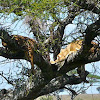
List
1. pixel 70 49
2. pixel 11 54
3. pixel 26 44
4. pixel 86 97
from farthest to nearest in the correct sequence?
1. pixel 86 97
2. pixel 70 49
3. pixel 11 54
4. pixel 26 44

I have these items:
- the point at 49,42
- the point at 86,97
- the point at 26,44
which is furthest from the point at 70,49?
the point at 86,97

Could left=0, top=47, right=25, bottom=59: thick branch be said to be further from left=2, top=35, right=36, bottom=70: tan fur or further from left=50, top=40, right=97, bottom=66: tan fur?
left=50, top=40, right=97, bottom=66: tan fur

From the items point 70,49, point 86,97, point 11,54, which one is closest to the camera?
point 11,54

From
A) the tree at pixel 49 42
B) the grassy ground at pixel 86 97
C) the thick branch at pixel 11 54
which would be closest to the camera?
the tree at pixel 49 42

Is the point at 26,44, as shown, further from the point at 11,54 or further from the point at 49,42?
the point at 49,42

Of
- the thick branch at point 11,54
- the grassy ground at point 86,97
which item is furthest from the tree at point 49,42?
the grassy ground at point 86,97

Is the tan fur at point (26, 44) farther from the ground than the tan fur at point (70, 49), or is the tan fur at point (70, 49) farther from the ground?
the tan fur at point (70, 49)

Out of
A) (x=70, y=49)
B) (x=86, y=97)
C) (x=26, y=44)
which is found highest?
(x=86, y=97)

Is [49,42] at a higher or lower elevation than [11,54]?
higher

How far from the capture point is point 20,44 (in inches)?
78.9

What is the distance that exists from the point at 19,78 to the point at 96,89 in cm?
294

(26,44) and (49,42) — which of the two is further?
(49,42)

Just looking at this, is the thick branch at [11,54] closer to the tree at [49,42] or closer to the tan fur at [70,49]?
the tree at [49,42]

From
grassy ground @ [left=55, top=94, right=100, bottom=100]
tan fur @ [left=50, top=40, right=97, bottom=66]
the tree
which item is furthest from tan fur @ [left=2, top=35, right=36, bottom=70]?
grassy ground @ [left=55, top=94, right=100, bottom=100]
